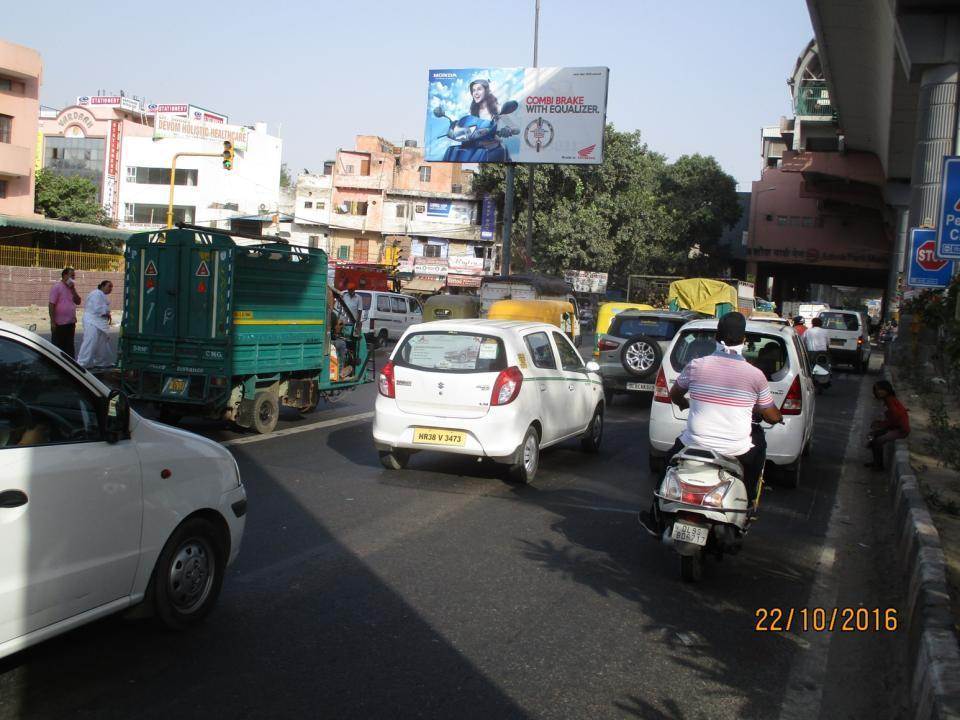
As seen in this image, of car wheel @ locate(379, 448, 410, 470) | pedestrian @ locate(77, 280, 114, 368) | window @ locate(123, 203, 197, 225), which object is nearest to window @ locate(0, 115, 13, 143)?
window @ locate(123, 203, 197, 225)

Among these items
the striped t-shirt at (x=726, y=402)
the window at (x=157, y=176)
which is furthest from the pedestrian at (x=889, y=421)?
the window at (x=157, y=176)

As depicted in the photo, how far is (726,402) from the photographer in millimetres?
6055

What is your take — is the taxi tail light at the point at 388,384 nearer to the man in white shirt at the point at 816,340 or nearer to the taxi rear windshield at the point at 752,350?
the taxi rear windshield at the point at 752,350

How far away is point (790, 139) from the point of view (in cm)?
6556

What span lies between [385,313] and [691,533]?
79.5 ft

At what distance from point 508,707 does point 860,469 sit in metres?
8.55

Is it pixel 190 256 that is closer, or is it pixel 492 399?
pixel 492 399

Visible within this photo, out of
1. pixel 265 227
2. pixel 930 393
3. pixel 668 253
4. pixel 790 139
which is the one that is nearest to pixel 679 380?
pixel 930 393

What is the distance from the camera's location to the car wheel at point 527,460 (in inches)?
352

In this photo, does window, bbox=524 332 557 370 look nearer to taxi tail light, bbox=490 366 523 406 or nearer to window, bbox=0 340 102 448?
taxi tail light, bbox=490 366 523 406

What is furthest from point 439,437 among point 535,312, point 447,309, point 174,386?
point 447,309

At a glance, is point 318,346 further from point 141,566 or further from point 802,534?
point 141,566

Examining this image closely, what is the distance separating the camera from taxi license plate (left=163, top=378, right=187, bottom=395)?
1113cm

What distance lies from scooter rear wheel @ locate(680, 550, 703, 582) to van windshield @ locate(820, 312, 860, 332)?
78.7 feet
